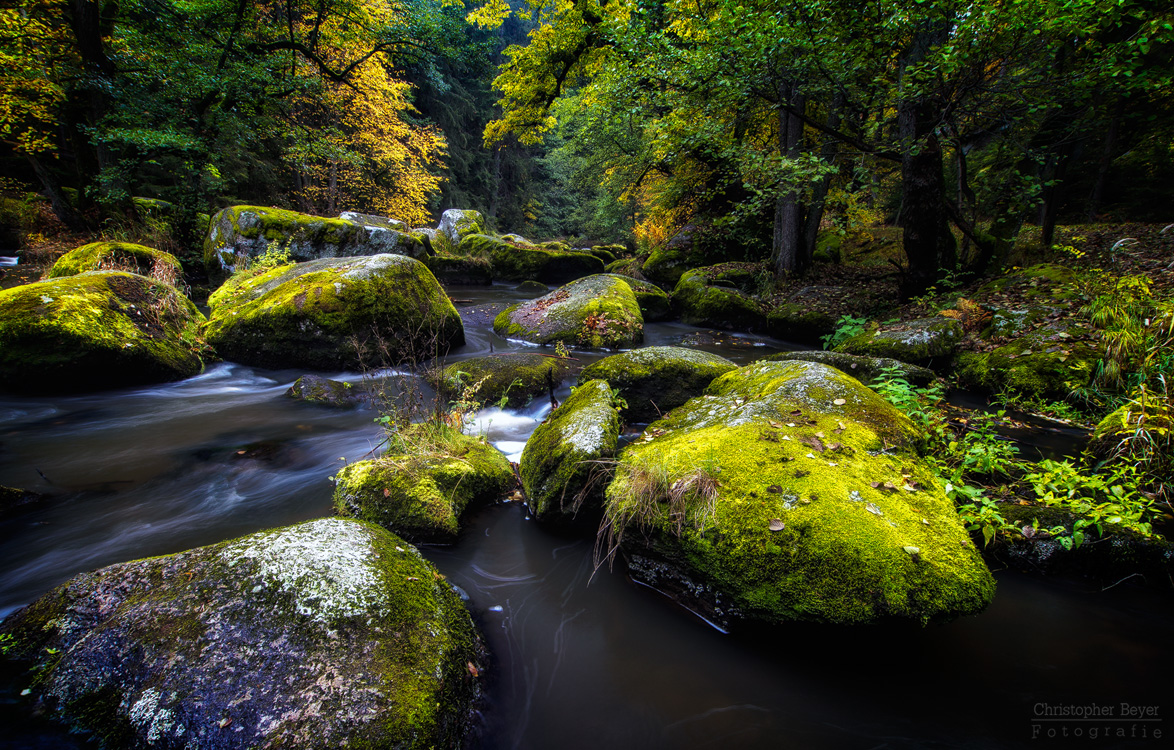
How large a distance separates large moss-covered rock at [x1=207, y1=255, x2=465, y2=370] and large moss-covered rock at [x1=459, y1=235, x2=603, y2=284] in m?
10.7

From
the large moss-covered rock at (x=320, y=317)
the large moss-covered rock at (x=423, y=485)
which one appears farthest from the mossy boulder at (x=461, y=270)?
the large moss-covered rock at (x=423, y=485)

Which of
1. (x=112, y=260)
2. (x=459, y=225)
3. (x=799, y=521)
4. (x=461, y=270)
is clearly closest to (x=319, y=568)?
(x=799, y=521)

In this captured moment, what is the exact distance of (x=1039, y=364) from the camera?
207 inches

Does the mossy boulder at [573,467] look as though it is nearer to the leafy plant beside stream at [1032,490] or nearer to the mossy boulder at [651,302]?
the leafy plant beside stream at [1032,490]

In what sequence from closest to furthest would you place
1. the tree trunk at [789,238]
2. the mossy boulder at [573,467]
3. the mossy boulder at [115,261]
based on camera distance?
the mossy boulder at [573,467]
the mossy boulder at [115,261]
the tree trunk at [789,238]

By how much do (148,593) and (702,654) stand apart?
9.09ft

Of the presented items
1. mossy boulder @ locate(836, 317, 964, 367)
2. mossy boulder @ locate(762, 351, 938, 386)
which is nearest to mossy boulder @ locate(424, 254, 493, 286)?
mossy boulder @ locate(762, 351, 938, 386)

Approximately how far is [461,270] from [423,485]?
14156 millimetres

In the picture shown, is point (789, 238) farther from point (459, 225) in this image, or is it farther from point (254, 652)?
point (459, 225)

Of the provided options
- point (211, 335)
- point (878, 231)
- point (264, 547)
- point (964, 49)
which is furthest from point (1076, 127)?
point (211, 335)

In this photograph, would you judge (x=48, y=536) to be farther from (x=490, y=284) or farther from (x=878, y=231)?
(x=878, y=231)

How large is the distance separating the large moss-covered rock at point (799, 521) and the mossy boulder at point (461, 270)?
14274 mm

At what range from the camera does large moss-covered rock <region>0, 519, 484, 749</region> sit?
5.32 ft

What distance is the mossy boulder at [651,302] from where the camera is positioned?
446 inches
